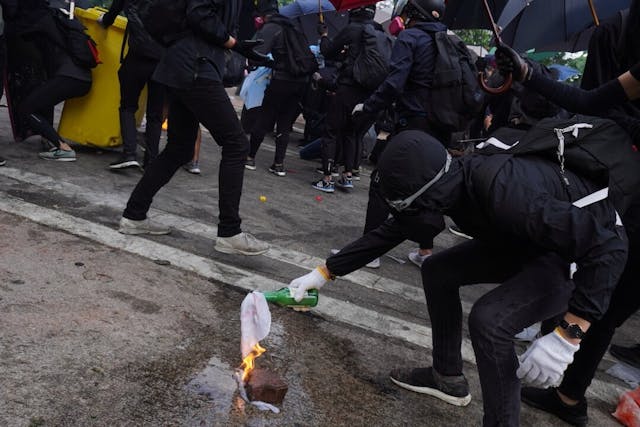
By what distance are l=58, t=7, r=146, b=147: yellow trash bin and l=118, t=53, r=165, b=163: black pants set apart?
0.28m

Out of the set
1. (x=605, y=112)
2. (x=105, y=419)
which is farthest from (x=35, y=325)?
(x=605, y=112)

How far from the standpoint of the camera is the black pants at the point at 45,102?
5539 millimetres

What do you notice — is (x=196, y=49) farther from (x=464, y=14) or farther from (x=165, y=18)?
(x=464, y=14)

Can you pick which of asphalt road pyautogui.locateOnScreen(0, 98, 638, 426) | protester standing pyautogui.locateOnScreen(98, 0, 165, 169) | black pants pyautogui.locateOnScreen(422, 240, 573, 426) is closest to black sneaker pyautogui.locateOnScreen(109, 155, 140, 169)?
protester standing pyautogui.locateOnScreen(98, 0, 165, 169)

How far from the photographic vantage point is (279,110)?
714cm

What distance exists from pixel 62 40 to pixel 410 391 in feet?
15.2

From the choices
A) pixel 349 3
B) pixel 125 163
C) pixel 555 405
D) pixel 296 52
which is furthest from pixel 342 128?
pixel 555 405

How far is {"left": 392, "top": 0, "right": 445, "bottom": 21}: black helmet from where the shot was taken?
4.38 meters

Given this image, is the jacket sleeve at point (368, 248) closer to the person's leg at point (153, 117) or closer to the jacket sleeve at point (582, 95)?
the jacket sleeve at point (582, 95)

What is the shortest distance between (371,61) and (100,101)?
9.16ft

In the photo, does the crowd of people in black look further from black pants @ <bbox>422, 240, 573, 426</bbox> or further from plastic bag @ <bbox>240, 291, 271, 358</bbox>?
plastic bag @ <bbox>240, 291, 271, 358</bbox>

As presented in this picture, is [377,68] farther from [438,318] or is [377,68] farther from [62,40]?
[438,318]

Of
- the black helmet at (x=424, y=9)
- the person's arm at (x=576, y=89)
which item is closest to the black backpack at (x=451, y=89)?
the black helmet at (x=424, y=9)

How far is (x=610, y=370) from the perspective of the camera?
359cm
